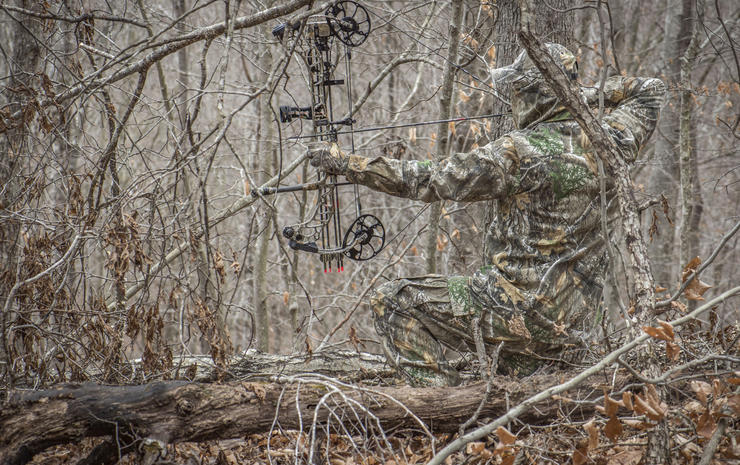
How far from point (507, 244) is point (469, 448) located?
1498 mm

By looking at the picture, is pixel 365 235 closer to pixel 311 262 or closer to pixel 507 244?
pixel 507 244

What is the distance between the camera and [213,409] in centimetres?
335

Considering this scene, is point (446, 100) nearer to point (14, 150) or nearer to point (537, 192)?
point (537, 192)

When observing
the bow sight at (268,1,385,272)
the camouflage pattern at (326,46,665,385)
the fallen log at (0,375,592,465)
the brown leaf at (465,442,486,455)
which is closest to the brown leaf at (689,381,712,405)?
the fallen log at (0,375,592,465)

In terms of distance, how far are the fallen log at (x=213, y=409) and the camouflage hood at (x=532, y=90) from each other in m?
1.59

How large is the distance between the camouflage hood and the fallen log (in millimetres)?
1594

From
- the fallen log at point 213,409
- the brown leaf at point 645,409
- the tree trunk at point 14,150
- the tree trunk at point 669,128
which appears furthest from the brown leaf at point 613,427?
the tree trunk at point 669,128

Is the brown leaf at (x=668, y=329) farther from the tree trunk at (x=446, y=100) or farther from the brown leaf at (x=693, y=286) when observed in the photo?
the tree trunk at (x=446, y=100)

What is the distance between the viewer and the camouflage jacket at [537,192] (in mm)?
3668

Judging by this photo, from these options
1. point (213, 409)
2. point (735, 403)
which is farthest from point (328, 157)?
point (735, 403)

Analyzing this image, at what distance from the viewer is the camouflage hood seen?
3736 millimetres

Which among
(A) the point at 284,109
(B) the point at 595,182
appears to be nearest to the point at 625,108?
(B) the point at 595,182

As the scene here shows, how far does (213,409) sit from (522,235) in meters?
2.04

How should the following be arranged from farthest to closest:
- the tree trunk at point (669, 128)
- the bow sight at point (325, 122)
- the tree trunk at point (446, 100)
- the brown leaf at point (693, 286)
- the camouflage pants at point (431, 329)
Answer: the tree trunk at point (669, 128)
the tree trunk at point (446, 100)
the bow sight at point (325, 122)
the camouflage pants at point (431, 329)
the brown leaf at point (693, 286)
